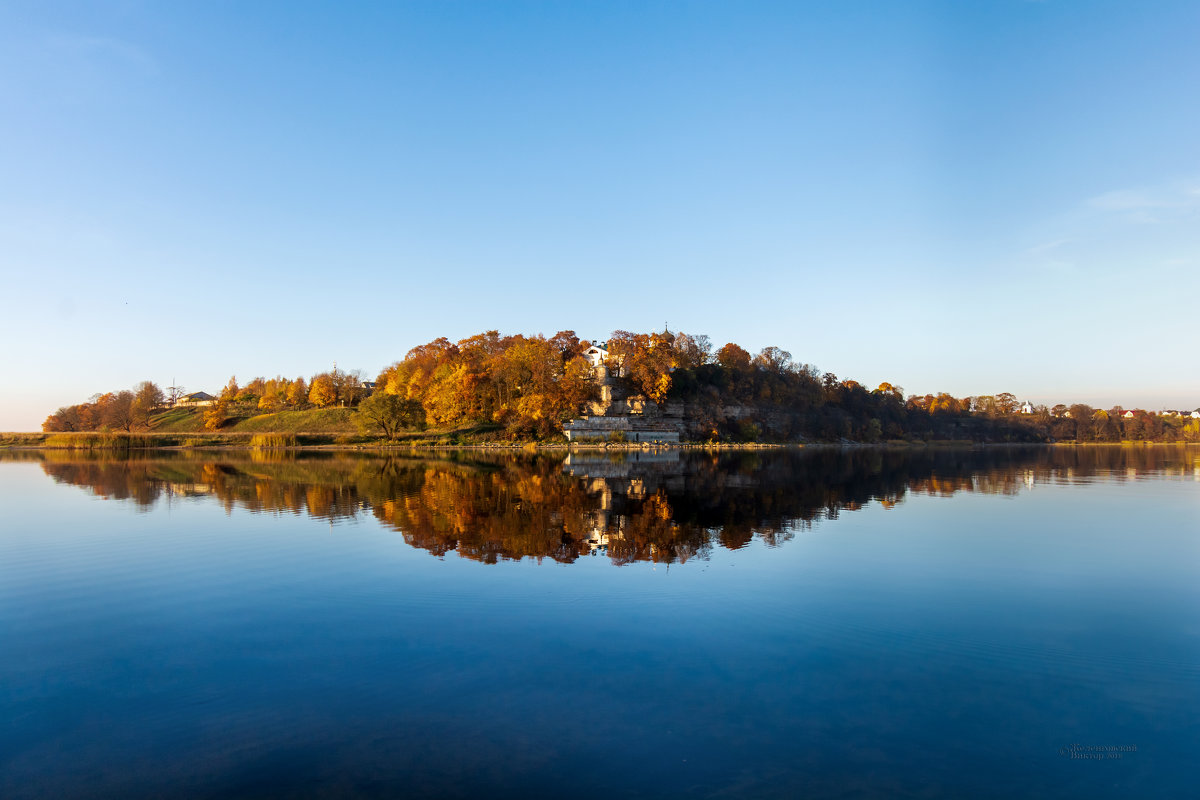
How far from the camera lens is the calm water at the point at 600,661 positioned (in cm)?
540

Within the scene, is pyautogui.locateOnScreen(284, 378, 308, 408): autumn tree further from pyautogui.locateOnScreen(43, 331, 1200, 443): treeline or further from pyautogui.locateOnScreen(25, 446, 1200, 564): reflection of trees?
pyautogui.locateOnScreen(25, 446, 1200, 564): reflection of trees

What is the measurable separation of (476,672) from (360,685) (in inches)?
51.3

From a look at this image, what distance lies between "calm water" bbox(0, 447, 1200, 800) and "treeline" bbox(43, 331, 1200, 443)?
6644cm

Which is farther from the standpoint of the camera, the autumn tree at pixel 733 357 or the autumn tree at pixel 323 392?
the autumn tree at pixel 733 357

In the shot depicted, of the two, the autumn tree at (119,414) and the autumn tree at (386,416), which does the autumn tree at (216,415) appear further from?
the autumn tree at (386,416)

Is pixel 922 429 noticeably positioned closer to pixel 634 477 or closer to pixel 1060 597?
pixel 634 477

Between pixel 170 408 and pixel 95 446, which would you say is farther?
pixel 170 408

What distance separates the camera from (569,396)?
272 feet

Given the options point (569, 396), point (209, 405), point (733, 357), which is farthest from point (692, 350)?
point (209, 405)

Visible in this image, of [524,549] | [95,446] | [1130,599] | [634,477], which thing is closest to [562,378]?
[634,477]

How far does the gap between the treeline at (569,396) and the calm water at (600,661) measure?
218ft

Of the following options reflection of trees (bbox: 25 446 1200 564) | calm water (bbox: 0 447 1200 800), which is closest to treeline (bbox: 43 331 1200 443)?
reflection of trees (bbox: 25 446 1200 564)

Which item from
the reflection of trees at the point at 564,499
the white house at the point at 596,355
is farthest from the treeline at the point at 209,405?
the reflection of trees at the point at 564,499

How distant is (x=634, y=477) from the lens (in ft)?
116
